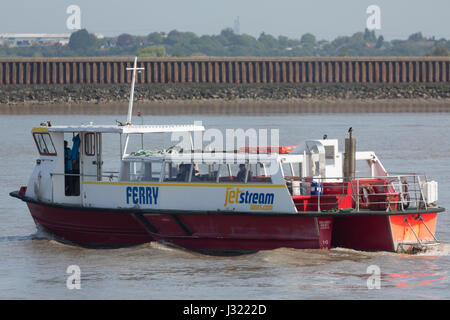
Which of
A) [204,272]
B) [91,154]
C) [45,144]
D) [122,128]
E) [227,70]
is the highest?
[227,70]

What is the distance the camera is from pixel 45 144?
771 inches

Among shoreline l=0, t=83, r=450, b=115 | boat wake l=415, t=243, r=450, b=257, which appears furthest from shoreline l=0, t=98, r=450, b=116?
boat wake l=415, t=243, r=450, b=257

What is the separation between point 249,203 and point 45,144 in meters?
4.95

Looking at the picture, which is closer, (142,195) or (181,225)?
(181,225)

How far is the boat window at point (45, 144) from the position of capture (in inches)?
764

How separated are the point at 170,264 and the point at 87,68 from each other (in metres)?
59.1

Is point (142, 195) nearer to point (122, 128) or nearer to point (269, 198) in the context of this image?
point (122, 128)

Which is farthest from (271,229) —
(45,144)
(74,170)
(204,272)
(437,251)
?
(45,144)

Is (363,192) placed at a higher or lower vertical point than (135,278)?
higher

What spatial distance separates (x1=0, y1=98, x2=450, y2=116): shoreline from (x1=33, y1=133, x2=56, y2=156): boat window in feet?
135

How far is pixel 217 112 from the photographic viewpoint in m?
63.4

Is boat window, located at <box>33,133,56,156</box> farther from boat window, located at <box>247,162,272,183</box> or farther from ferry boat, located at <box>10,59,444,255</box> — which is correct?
boat window, located at <box>247,162,272,183</box>
